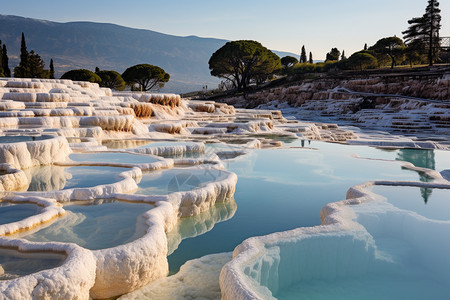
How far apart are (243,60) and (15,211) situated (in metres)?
44.3

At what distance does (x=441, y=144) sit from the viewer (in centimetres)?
1819

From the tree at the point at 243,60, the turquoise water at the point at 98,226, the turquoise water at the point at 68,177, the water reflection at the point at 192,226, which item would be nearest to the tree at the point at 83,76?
the tree at the point at 243,60

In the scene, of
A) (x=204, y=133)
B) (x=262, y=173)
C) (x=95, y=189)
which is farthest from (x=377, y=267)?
(x=204, y=133)

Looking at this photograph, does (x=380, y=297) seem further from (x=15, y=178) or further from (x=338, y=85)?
(x=338, y=85)

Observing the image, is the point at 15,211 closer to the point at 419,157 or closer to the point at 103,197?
the point at 103,197

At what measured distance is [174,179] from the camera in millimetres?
8016

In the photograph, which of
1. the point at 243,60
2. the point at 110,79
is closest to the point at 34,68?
the point at 110,79

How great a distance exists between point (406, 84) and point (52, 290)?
35804 mm

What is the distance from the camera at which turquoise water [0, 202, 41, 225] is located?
534cm

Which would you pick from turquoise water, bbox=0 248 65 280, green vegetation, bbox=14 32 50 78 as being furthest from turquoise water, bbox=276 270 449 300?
green vegetation, bbox=14 32 50 78

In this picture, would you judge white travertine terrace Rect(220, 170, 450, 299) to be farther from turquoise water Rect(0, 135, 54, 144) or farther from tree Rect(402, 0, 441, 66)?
tree Rect(402, 0, 441, 66)

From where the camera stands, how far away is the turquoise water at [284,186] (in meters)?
6.23

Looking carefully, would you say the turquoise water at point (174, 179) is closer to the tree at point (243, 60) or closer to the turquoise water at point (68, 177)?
the turquoise water at point (68, 177)

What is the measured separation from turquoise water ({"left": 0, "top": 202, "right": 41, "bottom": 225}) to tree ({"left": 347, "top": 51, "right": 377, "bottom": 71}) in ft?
162
